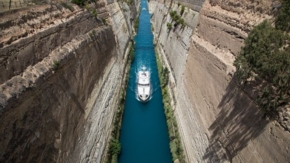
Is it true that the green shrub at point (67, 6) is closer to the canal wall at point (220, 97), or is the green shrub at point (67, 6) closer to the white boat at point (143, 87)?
the canal wall at point (220, 97)

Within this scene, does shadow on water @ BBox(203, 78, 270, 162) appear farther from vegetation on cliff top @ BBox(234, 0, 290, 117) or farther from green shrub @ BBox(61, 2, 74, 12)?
green shrub @ BBox(61, 2, 74, 12)

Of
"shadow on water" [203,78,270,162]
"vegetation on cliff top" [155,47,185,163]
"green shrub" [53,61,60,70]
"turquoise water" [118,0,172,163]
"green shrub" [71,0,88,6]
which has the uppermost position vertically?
"green shrub" [71,0,88,6]

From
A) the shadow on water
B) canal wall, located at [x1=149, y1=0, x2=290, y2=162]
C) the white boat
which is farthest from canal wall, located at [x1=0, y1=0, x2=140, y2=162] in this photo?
the shadow on water

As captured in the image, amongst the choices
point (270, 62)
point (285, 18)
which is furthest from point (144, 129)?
point (285, 18)

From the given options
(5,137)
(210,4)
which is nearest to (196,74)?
(210,4)

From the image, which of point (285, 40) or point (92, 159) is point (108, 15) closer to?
point (92, 159)
